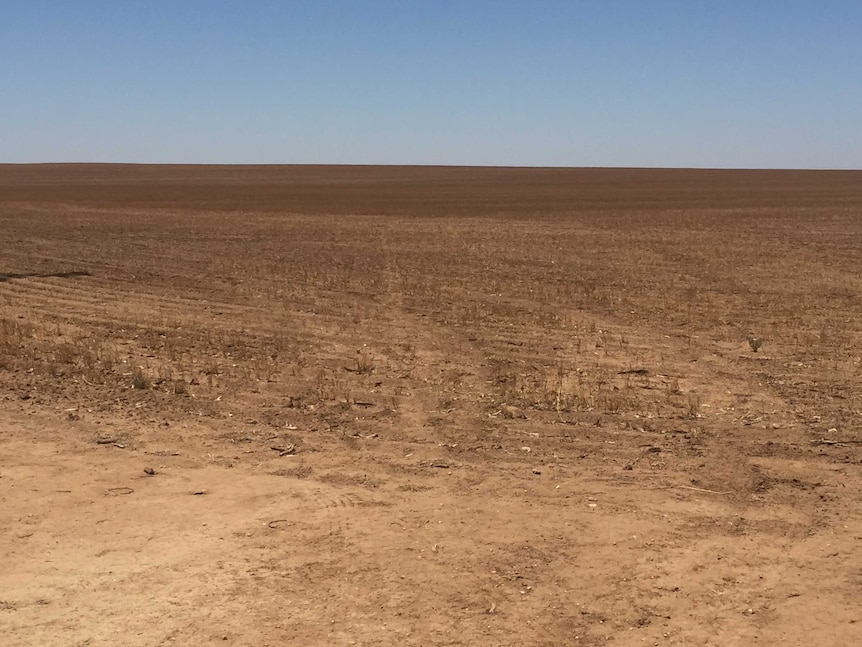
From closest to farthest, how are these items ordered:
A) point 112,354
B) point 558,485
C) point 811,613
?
1. point 811,613
2. point 558,485
3. point 112,354

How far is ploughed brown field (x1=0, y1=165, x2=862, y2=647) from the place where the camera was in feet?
14.9

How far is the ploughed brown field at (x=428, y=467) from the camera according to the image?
4.54 m

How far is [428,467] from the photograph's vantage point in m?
6.57

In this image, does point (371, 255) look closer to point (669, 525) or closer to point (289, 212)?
point (669, 525)

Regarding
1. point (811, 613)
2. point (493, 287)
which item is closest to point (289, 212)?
point (493, 287)

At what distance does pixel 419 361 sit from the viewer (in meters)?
10.0

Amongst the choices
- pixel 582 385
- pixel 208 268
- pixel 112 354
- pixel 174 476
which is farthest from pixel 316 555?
pixel 208 268

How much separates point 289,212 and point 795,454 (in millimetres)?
36501

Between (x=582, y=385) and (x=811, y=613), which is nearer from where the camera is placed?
(x=811, y=613)

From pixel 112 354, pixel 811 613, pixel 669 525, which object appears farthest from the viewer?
pixel 112 354

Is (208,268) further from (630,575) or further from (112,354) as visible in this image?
(630,575)

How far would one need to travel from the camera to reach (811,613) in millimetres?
4504

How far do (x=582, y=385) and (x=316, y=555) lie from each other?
4334 millimetres

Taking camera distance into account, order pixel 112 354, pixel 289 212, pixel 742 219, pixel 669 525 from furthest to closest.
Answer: pixel 289 212
pixel 742 219
pixel 112 354
pixel 669 525
